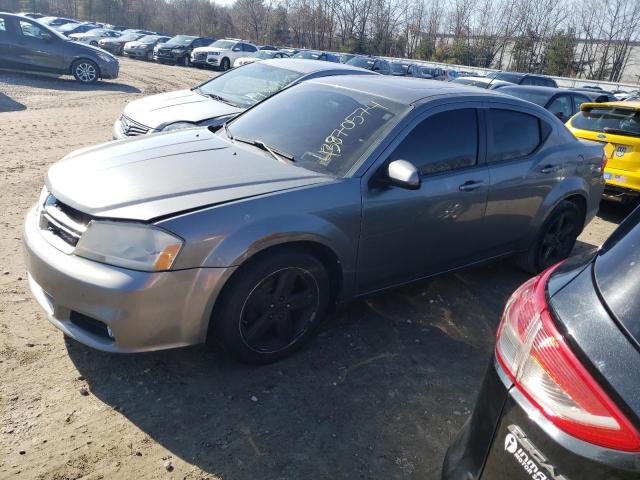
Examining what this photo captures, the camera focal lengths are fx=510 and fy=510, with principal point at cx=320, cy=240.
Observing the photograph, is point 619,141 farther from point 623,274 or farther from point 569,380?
point 569,380

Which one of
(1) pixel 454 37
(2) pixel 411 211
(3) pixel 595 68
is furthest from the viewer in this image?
(1) pixel 454 37

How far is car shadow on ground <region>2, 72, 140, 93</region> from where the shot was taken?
46.6 feet

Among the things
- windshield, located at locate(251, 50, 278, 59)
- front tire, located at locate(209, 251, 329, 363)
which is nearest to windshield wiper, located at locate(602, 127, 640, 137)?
front tire, located at locate(209, 251, 329, 363)

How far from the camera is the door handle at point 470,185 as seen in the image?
12.4ft

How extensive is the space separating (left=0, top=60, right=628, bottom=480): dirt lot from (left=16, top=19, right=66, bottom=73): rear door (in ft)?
40.8

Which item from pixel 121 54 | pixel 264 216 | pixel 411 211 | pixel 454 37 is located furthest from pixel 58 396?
pixel 454 37

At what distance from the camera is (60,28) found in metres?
36.3

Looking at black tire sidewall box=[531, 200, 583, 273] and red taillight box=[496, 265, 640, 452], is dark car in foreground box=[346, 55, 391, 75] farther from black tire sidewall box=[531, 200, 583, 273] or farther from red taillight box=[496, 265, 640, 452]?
red taillight box=[496, 265, 640, 452]

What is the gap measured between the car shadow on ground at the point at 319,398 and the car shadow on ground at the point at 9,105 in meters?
9.54

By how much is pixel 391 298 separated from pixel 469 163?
123 cm

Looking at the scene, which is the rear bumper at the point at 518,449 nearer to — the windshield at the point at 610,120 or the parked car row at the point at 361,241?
the parked car row at the point at 361,241

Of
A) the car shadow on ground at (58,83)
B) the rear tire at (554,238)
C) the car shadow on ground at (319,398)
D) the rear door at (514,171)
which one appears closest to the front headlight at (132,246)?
the car shadow on ground at (319,398)

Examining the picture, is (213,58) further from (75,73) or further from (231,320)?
(231,320)

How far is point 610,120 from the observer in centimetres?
724
